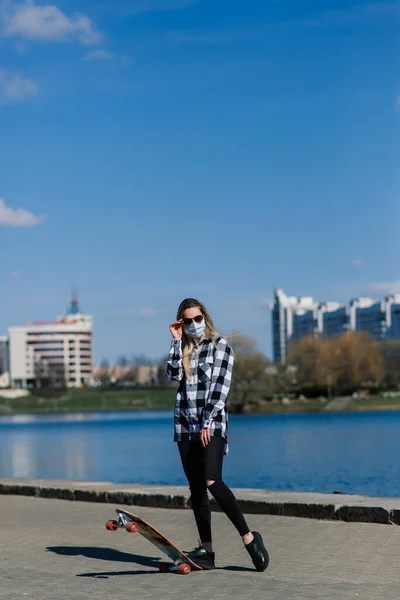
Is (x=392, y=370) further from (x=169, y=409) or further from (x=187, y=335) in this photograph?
(x=187, y=335)

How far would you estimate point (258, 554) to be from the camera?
27.8 feet

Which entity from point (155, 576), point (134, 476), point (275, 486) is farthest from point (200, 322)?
point (134, 476)

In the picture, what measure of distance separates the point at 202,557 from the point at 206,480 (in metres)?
0.65

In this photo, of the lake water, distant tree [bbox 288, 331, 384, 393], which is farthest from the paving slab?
distant tree [bbox 288, 331, 384, 393]

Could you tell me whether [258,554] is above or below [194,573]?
above

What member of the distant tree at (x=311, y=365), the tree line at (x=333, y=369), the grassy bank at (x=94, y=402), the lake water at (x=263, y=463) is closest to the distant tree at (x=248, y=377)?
the tree line at (x=333, y=369)

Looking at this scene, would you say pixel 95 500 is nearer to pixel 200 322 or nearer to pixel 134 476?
pixel 200 322

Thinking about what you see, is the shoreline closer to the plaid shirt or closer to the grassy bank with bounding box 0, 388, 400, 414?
the grassy bank with bounding box 0, 388, 400, 414

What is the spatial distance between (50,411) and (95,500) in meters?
168

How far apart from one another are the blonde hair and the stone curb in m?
3.09

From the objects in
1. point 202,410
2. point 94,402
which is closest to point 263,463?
point 202,410

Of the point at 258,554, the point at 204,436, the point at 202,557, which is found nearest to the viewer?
the point at 258,554

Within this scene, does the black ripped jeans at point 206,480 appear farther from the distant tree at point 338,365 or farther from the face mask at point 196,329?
the distant tree at point 338,365

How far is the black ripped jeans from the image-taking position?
8.70 meters
